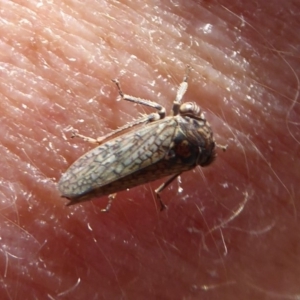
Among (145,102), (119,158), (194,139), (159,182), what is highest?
(145,102)

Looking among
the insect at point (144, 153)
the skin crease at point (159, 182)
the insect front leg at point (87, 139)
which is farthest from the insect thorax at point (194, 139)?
the insect front leg at point (87, 139)

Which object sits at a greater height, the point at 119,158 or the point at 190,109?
the point at 190,109

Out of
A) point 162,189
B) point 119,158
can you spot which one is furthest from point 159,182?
point 119,158

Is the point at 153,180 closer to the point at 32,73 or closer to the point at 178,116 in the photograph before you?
the point at 178,116

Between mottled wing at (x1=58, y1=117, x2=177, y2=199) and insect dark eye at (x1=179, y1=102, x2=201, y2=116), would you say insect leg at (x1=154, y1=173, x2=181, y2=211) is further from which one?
insect dark eye at (x1=179, y1=102, x2=201, y2=116)

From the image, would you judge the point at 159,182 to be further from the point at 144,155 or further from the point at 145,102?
the point at 145,102

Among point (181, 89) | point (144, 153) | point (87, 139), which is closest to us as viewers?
point (87, 139)
